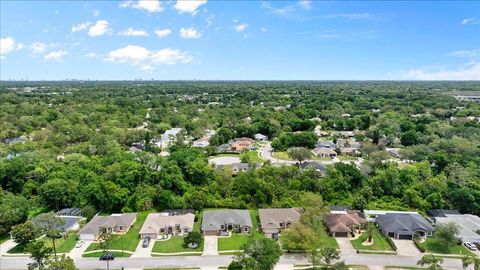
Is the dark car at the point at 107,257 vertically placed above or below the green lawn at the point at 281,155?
below

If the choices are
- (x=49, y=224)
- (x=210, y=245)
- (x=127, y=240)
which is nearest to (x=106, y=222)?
(x=127, y=240)

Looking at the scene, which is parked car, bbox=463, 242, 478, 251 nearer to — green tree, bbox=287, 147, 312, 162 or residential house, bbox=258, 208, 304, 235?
residential house, bbox=258, 208, 304, 235

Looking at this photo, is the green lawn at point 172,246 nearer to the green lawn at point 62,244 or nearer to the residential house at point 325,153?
the green lawn at point 62,244

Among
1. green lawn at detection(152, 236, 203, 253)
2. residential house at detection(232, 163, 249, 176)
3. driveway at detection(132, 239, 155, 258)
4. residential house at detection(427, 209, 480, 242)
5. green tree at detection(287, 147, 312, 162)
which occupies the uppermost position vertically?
green tree at detection(287, 147, 312, 162)

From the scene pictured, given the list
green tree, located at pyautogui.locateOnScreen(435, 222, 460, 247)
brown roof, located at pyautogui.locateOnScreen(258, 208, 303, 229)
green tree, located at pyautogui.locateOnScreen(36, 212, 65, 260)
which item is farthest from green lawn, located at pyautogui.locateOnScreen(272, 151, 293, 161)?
green tree, located at pyautogui.locateOnScreen(36, 212, 65, 260)

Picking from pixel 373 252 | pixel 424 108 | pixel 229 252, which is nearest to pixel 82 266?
pixel 229 252

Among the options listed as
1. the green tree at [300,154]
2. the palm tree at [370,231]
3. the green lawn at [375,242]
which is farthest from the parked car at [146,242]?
the green tree at [300,154]
